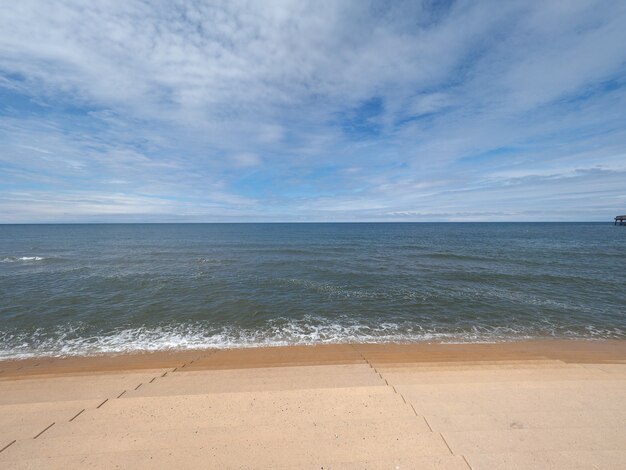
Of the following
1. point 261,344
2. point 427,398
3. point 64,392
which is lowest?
point 261,344

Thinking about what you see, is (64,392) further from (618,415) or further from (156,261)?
(156,261)

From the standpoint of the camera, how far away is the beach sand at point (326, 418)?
3875mm

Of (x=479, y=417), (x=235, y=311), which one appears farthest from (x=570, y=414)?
(x=235, y=311)

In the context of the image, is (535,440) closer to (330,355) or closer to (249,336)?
(330,355)

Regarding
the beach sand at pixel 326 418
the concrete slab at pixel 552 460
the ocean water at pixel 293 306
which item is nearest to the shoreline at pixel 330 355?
the ocean water at pixel 293 306

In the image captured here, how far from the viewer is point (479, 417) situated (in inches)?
192

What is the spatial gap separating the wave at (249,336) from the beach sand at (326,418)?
249 centimetres

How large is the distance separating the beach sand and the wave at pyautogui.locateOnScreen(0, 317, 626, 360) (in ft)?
8.17

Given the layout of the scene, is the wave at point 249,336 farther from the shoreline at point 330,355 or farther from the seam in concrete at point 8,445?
the seam in concrete at point 8,445

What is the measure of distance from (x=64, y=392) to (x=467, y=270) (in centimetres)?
2745

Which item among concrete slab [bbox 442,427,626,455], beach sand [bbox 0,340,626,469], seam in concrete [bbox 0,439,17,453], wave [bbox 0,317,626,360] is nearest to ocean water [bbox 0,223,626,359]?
wave [bbox 0,317,626,360]

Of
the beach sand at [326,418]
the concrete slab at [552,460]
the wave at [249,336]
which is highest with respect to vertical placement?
the concrete slab at [552,460]

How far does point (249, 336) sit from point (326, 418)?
24.9 feet

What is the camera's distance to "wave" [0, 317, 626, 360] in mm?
10641
